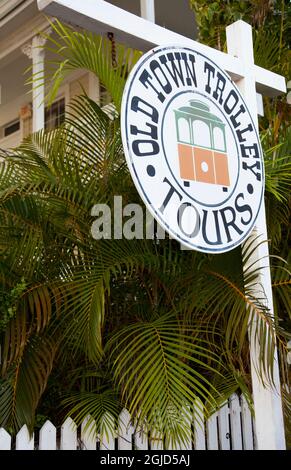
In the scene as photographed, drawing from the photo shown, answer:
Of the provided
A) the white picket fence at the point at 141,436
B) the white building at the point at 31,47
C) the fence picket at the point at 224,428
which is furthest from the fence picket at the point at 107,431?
the white building at the point at 31,47

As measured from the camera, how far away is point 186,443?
10.5 feet

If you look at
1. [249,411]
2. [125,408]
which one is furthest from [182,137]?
[249,411]

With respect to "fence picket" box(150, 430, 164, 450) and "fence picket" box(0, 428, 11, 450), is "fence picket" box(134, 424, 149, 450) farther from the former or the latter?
"fence picket" box(0, 428, 11, 450)

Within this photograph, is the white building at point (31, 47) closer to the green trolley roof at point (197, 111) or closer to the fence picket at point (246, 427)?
the green trolley roof at point (197, 111)

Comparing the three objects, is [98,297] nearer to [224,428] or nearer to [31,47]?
[224,428]

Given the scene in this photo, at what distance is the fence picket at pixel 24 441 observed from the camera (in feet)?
9.61

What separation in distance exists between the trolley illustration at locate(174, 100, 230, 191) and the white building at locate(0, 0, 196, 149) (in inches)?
178

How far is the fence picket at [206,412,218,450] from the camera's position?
11.2 ft

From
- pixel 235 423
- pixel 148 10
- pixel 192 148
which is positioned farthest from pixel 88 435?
pixel 148 10

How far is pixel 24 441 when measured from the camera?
2.94 m

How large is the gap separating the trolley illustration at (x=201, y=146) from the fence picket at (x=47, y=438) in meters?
1.41

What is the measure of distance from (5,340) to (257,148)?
5.90ft

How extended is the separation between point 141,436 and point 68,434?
0.40 metres

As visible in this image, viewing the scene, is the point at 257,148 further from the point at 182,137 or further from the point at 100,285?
the point at 100,285
